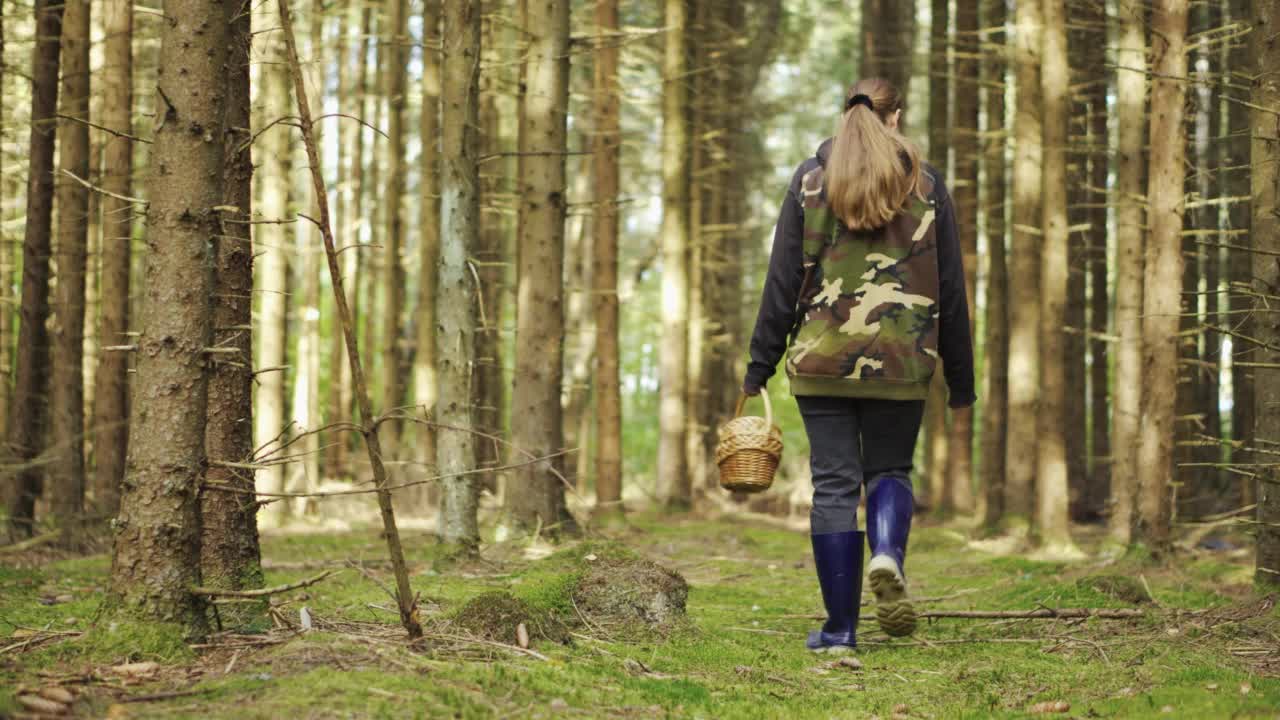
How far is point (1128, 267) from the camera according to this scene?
471 inches

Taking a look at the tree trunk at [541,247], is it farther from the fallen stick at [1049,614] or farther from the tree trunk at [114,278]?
the fallen stick at [1049,614]

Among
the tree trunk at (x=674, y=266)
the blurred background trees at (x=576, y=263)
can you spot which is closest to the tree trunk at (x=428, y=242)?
the blurred background trees at (x=576, y=263)

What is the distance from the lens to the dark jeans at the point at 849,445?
517 cm

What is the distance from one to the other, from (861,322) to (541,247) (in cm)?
556

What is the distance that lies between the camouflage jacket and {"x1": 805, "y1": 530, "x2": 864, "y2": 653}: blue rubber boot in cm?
65

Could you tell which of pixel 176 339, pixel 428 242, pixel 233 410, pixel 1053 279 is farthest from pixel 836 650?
pixel 428 242

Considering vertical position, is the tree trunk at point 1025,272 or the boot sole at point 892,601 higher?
the tree trunk at point 1025,272

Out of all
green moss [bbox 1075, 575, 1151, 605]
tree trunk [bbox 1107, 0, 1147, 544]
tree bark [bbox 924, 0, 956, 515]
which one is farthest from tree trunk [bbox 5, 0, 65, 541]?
tree bark [bbox 924, 0, 956, 515]

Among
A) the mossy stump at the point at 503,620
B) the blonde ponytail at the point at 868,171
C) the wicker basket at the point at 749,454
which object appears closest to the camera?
the mossy stump at the point at 503,620

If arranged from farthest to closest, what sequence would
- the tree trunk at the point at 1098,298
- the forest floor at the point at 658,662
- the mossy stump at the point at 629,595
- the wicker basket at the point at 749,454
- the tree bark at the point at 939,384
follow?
the tree bark at the point at 939,384, the tree trunk at the point at 1098,298, the mossy stump at the point at 629,595, the wicker basket at the point at 749,454, the forest floor at the point at 658,662

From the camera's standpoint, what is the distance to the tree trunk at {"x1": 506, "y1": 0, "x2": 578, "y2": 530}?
33.0 feet

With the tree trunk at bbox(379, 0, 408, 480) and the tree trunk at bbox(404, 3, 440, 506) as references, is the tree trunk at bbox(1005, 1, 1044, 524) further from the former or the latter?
the tree trunk at bbox(379, 0, 408, 480)

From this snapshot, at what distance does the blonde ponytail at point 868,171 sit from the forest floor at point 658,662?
1.89 metres

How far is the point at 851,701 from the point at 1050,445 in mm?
8300
